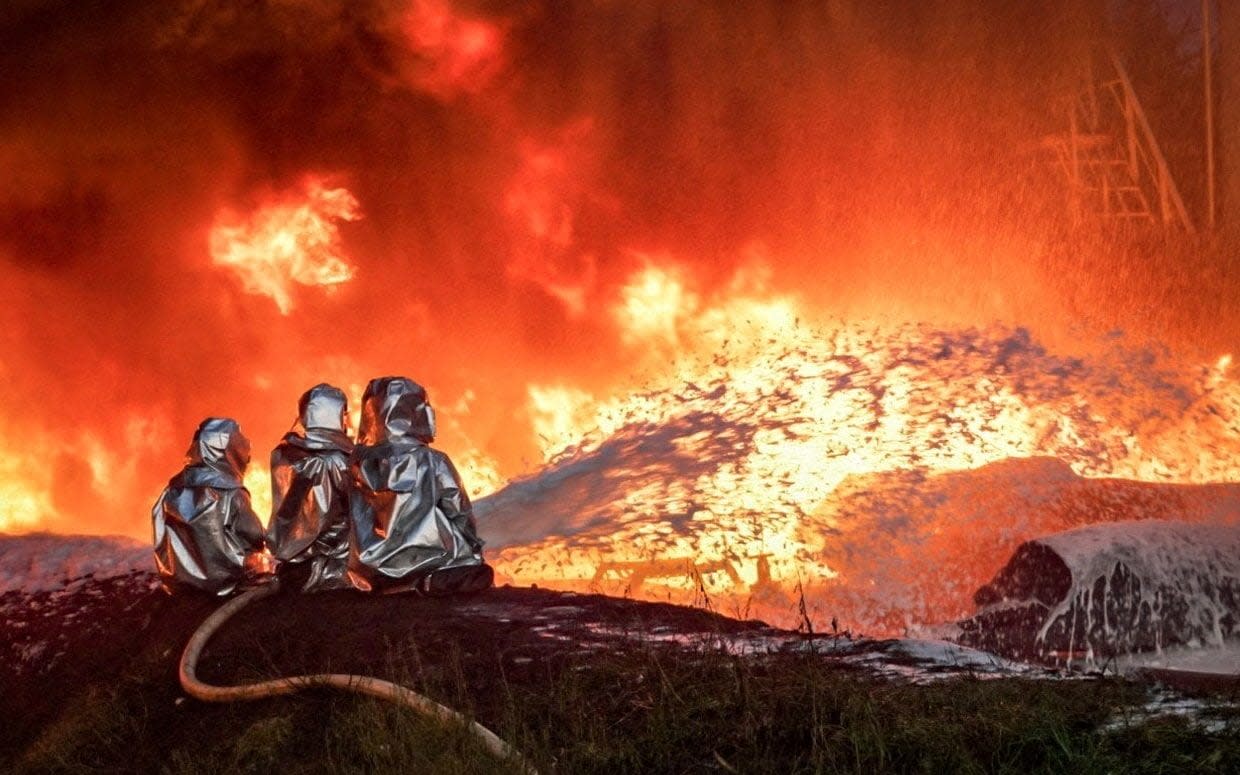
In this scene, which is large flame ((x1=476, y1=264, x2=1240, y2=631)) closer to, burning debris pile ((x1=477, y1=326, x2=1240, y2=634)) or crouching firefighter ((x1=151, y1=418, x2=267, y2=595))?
burning debris pile ((x1=477, y1=326, x2=1240, y2=634))

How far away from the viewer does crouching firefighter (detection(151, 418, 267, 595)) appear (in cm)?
807

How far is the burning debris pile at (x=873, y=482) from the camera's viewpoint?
910 cm

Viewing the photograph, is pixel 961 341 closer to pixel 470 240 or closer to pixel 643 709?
pixel 470 240

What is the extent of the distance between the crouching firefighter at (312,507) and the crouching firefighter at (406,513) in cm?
30

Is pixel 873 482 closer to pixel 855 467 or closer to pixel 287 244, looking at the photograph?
pixel 855 467

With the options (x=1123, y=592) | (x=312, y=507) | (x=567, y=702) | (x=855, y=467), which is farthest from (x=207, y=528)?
(x=1123, y=592)

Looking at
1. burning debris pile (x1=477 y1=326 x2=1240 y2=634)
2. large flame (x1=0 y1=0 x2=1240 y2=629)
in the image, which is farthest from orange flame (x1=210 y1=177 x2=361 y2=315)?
burning debris pile (x1=477 y1=326 x2=1240 y2=634)

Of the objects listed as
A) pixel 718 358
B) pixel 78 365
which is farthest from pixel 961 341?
pixel 78 365

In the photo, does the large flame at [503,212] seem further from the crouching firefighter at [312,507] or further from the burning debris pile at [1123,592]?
the burning debris pile at [1123,592]

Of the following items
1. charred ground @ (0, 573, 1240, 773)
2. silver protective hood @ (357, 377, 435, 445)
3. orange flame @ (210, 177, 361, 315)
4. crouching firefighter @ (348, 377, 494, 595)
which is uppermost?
orange flame @ (210, 177, 361, 315)

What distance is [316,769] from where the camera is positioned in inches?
192

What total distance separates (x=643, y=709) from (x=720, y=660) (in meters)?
0.65

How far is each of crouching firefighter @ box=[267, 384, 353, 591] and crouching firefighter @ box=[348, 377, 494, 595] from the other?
0.30m

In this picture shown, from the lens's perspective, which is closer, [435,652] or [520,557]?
[435,652]
